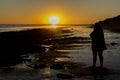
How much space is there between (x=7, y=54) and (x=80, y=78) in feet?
33.5

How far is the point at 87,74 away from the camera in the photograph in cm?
1329

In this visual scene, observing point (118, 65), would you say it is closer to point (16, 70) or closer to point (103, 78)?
point (103, 78)

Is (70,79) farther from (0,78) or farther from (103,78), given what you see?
(0,78)

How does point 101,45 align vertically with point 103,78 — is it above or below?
above

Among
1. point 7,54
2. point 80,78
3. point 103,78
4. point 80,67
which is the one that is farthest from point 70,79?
point 7,54

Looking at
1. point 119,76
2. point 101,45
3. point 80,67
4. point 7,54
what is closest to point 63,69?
point 80,67

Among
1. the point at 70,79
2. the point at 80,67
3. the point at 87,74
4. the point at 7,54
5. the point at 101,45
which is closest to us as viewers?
the point at 70,79

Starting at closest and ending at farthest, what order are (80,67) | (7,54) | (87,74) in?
(87,74), (80,67), (7,54)

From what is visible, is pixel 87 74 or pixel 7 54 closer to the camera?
pixel 87 74

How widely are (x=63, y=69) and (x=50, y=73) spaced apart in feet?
4.41

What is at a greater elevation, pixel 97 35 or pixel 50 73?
pixel 97 35

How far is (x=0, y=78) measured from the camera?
12469 mm

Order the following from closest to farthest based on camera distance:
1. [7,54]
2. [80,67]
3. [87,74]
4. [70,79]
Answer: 1. [70,79]
2. [87,74]
3. [80,67]
4. [7,54]

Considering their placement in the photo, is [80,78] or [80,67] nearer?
[80,78]
